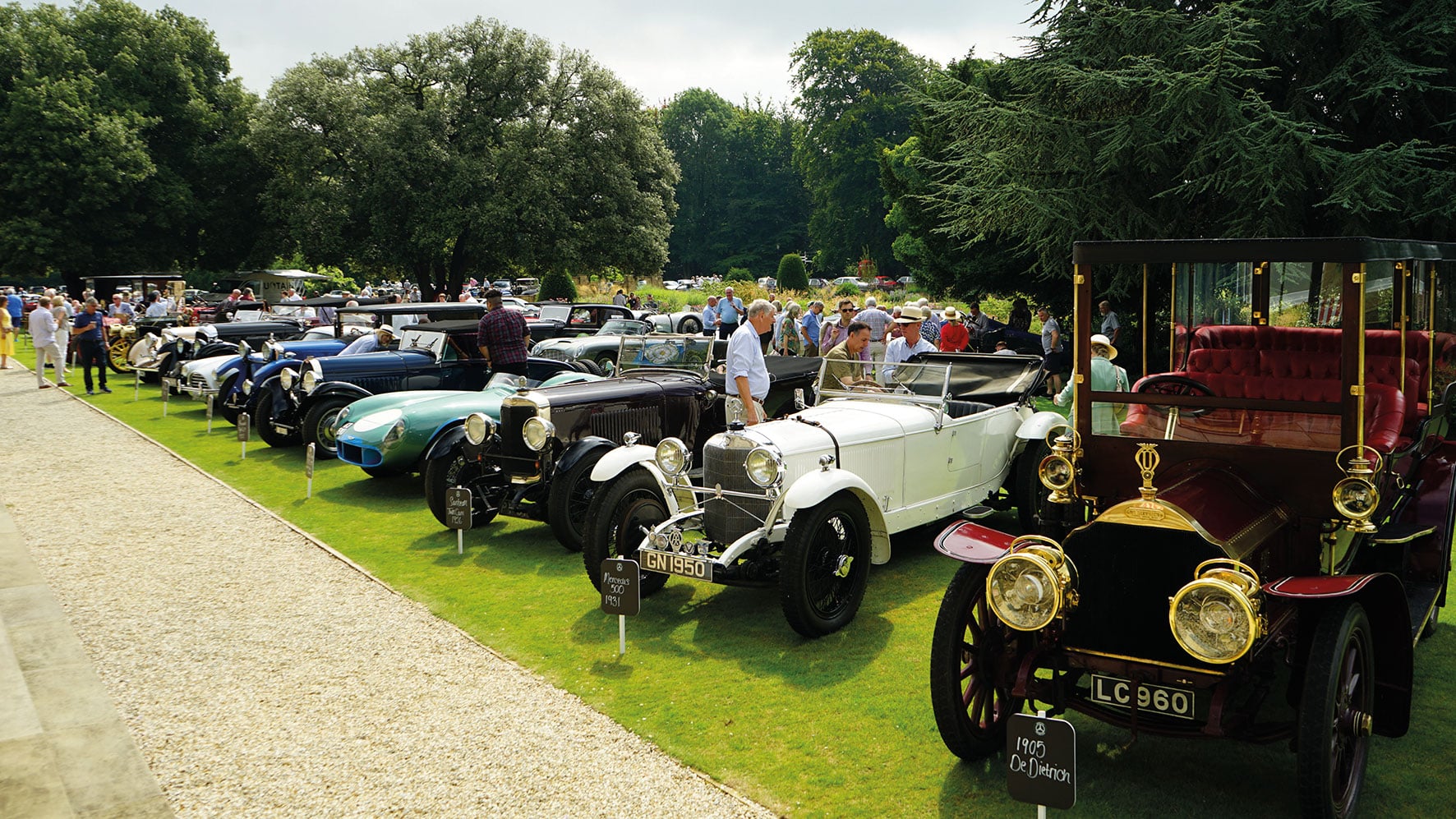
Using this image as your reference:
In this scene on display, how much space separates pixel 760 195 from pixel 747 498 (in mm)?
73690

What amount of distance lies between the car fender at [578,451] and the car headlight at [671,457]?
3.00 ft

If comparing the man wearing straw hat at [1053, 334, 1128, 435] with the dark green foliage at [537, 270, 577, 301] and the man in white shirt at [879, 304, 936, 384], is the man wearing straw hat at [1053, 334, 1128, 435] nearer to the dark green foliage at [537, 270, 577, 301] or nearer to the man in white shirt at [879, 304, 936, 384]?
the man in white shirt at [879, 304, 936, 384]

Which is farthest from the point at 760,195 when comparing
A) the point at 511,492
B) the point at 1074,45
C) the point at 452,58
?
the point at 511,492

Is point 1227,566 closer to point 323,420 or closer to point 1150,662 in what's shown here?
point 1150,662

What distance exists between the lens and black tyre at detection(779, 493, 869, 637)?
5695 mm

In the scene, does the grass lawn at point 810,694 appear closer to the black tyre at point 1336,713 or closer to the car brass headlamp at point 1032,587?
the black tyre at point 1336,713

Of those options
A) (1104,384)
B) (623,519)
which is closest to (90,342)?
(623,519)

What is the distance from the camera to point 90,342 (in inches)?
771

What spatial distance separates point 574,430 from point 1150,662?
18.3ft

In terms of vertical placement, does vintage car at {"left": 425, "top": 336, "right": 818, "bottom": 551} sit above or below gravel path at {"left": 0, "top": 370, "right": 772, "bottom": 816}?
above

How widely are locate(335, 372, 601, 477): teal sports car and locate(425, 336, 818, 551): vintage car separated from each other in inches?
30.3

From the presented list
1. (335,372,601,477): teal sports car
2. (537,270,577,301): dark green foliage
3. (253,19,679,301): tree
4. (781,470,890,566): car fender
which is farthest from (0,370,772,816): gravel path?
(537,270,577,301): dark green foliage

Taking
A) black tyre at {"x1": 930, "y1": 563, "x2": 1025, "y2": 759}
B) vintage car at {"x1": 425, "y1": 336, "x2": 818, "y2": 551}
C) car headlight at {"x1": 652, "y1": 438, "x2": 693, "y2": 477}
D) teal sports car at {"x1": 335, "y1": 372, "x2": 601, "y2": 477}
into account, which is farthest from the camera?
teal sports car at {"x1": 335, "y1": 372, "x2": 601, "y2": 477}

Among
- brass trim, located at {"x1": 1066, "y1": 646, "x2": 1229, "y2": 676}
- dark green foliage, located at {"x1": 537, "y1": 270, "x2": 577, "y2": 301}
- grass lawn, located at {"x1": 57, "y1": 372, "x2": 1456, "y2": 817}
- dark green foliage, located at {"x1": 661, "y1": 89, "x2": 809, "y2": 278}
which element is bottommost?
grass lawn, located at {"x1": 57, "y1": 372, "x2": 1456, "y2": 817}
